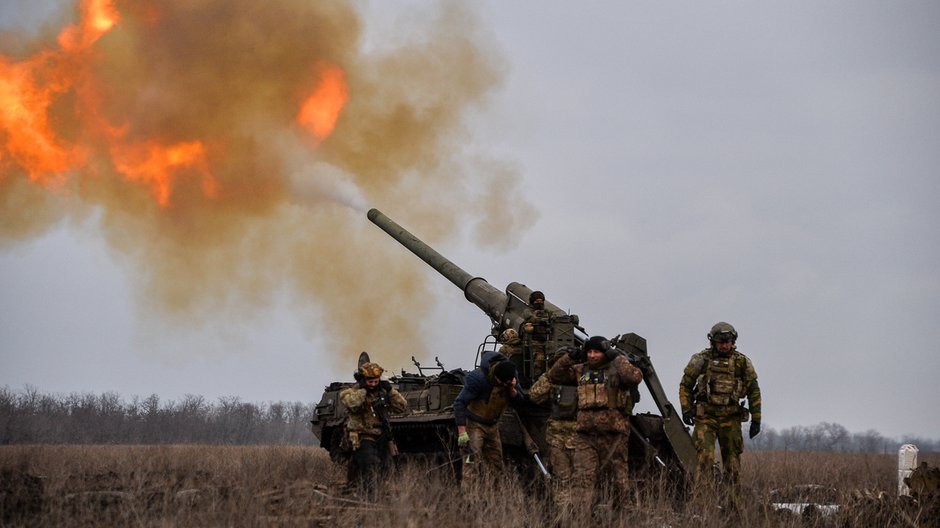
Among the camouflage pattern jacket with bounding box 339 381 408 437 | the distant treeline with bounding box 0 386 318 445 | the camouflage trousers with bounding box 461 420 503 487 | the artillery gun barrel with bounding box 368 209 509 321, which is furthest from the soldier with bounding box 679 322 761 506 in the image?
the distant treeline with bounding box 0 386 318 445

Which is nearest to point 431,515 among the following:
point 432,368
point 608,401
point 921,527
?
point 608,401

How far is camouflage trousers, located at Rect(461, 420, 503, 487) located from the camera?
1106cm

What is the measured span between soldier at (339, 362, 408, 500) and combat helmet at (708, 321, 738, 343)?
395cm

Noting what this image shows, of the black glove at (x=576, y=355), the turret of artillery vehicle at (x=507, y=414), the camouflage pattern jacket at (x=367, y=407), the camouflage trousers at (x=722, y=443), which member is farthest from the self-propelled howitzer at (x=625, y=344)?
the camouflage pattern jacket at (x=367, y=407)

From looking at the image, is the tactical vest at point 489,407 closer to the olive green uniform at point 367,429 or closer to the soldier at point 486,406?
the soldier at point 486,406

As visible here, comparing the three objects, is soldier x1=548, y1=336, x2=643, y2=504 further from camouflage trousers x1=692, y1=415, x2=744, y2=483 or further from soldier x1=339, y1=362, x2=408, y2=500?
soldier x1=339, y1=362, x2=408, y2=500

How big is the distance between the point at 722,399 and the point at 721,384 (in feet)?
0.57

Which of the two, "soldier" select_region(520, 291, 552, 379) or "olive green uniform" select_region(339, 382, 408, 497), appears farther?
"soldier" select_region(520, 291, 552, 379)

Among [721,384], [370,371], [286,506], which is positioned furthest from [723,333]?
[286,506]

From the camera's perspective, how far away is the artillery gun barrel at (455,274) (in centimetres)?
1602

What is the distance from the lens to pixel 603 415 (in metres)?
10.1

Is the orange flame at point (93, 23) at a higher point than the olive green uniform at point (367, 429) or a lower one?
higher

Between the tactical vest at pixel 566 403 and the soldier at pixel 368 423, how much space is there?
84.1 inches

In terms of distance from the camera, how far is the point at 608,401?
1013 cm
